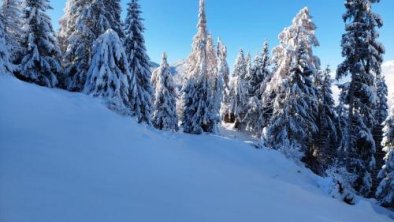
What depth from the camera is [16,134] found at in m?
6.70

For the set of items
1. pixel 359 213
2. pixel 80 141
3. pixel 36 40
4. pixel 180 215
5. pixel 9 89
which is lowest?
pixel 359 213

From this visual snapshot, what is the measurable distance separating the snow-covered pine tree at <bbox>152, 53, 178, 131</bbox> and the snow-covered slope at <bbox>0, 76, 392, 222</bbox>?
17705 millimetres

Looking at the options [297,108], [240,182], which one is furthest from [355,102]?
[240,182]

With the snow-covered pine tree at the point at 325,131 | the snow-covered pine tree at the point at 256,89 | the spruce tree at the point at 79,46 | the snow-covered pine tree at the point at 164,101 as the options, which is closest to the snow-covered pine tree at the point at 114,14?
the spruce tree at the point at 79,46

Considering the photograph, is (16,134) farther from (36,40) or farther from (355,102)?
(355,102)

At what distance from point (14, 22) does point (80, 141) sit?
27172 mm

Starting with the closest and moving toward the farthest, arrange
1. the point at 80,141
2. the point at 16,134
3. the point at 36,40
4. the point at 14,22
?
the point at 16,134
the point at 80,141
the point at 36,40
the point at 14,22

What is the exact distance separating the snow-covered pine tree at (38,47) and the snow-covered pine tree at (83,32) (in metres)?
1.05

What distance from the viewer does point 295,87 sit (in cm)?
2262

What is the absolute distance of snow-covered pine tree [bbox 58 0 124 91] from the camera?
70.1 ft

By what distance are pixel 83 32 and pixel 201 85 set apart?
38.3ft

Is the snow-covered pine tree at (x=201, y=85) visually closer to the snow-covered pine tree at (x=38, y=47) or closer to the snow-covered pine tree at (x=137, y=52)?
the snow-covered pine tree at (x=137, y=52)

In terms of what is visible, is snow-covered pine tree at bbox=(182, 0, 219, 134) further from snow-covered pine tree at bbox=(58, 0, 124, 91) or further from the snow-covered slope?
the snow-covered slope

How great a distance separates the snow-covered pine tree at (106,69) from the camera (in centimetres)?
1811
